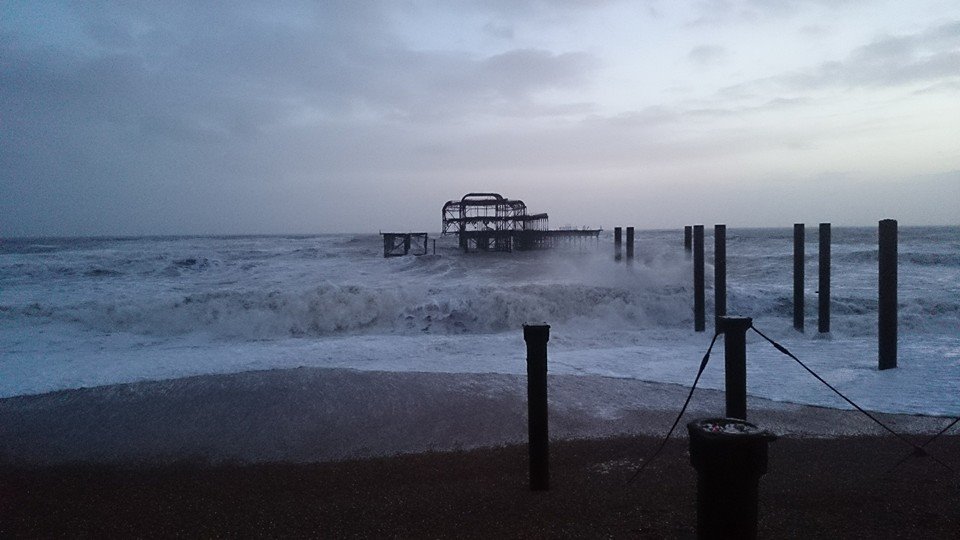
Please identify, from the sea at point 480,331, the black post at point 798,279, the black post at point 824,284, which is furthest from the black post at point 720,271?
the black post at point 824,284

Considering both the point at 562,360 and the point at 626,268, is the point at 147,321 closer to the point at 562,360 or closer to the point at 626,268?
the point at 562,360

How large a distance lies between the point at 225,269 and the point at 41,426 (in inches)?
983

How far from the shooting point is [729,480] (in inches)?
70.3

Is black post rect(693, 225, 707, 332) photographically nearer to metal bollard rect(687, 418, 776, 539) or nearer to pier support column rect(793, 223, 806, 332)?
pier support column rect(793, 223, 806, 332)

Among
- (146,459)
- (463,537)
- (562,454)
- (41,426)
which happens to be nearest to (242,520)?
(463,537)

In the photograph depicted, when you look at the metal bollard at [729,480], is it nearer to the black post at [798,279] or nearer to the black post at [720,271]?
the black post at [720,271]

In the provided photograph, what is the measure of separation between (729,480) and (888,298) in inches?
339

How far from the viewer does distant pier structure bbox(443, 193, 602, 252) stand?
144 feet

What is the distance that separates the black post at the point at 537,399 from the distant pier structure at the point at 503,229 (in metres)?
38.5

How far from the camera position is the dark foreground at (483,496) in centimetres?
370

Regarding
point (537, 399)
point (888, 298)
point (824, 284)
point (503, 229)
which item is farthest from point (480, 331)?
point (503, 229)

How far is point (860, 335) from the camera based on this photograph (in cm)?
1202

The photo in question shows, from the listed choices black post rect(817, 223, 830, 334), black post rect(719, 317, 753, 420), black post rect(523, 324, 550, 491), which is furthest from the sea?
black post rect(523, 324, 550, 491)

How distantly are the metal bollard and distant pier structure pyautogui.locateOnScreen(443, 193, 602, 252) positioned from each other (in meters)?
40.8
